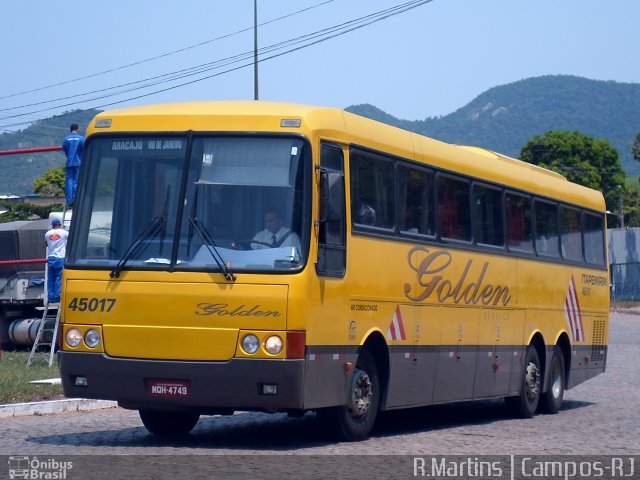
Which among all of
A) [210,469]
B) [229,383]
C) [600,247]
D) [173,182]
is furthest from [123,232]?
[600,247]

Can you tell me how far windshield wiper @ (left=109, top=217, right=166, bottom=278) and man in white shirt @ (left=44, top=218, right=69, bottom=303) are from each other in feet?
28.2

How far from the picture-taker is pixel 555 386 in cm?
1823

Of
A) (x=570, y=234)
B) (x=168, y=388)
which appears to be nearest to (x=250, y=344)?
(x=168, y=388)

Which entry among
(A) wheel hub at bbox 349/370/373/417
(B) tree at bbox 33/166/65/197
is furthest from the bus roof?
(B) tree at bbox 33/166/65/197

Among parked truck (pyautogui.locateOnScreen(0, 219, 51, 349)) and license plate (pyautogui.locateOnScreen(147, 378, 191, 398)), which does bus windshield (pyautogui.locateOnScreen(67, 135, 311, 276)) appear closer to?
license plate (pyautogui.locateOnScreen(147, 378, 191, 398))

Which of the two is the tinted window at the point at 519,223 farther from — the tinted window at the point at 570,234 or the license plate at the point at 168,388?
the license plate at the point at 168,388

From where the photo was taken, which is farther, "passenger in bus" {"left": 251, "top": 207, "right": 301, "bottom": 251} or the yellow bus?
"passenger in bus" {"left": 251, "top": 207, "right": 301, "bottom": 251}

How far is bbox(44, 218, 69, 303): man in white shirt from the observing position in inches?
786

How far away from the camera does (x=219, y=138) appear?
37.8 ft

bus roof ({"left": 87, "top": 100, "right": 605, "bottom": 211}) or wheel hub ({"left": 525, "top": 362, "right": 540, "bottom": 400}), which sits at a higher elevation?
bus roof ({"left": 87, "top": 100, "right": 605, "bottom": 211})

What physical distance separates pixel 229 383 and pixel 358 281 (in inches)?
76.3

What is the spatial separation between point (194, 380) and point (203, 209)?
158 cm

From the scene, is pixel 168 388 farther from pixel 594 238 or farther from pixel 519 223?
pixel 594 238

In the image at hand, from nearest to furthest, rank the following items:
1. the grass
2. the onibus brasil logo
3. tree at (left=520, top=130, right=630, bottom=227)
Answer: the onibus brasil logo
the grass
tree at (left=520, top=130, right=630, bottom=227)
